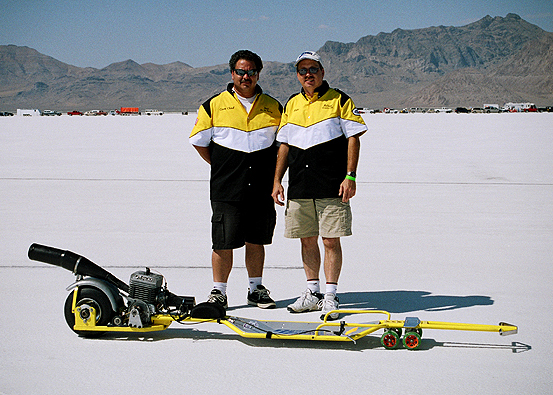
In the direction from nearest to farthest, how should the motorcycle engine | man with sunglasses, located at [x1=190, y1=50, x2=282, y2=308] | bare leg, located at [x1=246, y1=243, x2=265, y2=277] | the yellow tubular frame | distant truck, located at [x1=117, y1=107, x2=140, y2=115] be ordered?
1. the yellow tubular frame
2. the motorcycle engine
3. man with sunglasses, located at [x1=190, y1=50, x2=282, y2=308]
4. bare leg, located at [x1=246, y1=243, x2=265, y2=277]
5. distant truck, located at [x1=117, y1=107, x2=140, y2=115]

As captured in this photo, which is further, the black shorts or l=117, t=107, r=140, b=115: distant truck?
l=117, t=107, r=140, b=115: distant truck

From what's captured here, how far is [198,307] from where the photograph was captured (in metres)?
4.59

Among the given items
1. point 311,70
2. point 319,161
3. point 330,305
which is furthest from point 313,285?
point 311,70

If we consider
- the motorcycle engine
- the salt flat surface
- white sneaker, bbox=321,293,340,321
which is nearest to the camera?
the salt flat surface

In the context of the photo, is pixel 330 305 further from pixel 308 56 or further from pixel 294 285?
pixel 308 56

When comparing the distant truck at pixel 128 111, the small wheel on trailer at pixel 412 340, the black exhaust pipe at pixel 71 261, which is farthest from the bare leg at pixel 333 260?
the distant truck at pixel 128 111

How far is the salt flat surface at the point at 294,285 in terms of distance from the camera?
3.92m

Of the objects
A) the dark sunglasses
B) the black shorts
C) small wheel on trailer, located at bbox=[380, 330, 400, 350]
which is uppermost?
the dark sunglasses

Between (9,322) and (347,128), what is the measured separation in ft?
9.82

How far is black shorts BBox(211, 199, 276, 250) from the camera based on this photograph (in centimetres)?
518

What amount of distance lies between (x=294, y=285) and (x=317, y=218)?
1.05 m

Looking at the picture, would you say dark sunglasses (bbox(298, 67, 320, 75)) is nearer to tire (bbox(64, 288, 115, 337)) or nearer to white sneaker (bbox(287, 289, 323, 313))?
white sneaker (bbox(287, 289, 323, 313))

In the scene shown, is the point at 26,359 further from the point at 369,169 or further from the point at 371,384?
the point at 369,169

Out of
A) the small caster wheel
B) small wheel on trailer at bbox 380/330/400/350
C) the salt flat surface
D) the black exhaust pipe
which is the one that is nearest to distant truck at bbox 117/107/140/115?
the salt flat surface
